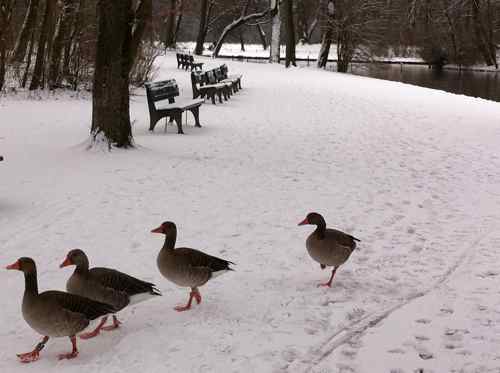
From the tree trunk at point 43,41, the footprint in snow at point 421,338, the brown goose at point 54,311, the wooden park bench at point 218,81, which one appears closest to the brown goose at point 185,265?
the brown goose at point 54,311

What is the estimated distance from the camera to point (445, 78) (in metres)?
43.1

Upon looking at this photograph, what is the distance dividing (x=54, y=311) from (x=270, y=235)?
11.2 ft

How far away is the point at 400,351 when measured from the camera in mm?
4430

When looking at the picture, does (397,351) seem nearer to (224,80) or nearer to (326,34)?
(224,80)

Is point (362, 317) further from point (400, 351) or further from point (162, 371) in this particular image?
point (162, 371)

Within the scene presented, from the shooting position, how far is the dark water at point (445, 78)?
34.3 m

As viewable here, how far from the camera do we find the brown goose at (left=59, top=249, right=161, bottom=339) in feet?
14.4

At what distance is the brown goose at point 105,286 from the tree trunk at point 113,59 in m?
6.47

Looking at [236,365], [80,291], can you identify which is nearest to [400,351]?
[236,365]

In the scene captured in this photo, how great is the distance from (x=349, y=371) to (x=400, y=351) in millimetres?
520

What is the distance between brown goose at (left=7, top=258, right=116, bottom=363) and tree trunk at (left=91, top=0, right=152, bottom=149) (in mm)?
6771

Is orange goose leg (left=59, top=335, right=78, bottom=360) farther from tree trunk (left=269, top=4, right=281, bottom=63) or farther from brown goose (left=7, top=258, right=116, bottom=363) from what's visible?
tree trunk (left=269, top=4, right=281, bottom=63)

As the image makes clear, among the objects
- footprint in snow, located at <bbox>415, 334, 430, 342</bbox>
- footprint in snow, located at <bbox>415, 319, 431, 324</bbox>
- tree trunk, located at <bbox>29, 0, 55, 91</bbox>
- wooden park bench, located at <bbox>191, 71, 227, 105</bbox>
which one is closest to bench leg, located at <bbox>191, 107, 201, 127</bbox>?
wooden park bench, located at <bbox>191, 71, 227, 105</bbox>

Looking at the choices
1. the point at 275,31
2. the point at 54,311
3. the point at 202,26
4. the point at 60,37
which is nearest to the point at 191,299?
the point at 54,311
